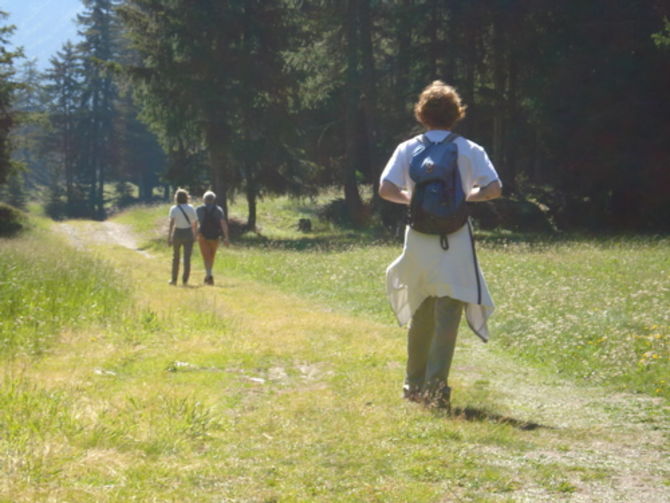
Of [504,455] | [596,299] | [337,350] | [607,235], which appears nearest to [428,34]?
[607,235]

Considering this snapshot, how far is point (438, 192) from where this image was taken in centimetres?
590

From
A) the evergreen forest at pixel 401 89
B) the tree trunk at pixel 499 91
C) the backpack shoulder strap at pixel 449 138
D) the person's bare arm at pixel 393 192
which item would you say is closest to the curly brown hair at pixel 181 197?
the person's bare arm at pixel 393 192

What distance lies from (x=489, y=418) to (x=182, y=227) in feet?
41.9

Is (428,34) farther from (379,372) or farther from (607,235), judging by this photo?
(379,372)

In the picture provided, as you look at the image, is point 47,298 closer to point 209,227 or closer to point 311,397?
point 311,397

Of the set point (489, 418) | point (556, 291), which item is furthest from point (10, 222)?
point (489, 418)

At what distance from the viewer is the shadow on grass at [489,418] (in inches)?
224

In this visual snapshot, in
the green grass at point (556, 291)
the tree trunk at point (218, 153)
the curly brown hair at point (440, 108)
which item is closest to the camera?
the curly brown hair at point (440, 108)

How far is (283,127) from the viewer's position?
36.5 meters

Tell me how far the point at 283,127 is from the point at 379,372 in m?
29.6

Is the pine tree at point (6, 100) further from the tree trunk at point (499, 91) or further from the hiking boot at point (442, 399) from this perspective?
the hiking boot at point (442, 399)

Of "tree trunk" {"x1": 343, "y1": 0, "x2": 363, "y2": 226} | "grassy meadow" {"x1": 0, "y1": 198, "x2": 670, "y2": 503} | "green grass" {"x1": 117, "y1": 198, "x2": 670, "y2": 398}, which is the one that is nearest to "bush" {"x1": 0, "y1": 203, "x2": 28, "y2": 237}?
"green grass" {"x1": 117, "y1": 198, "x2": 670, "y2": 398}

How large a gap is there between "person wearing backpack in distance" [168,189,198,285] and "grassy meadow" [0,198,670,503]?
115 inches

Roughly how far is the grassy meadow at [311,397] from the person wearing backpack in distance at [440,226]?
0.59 metres
